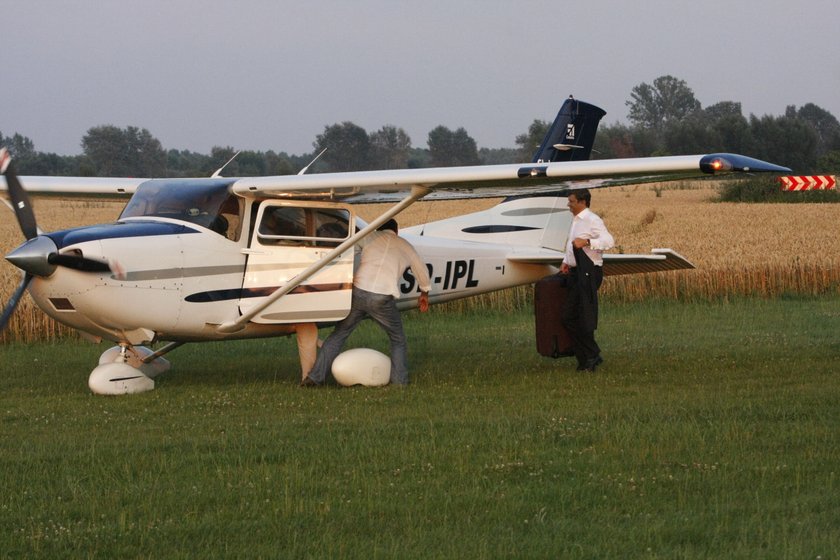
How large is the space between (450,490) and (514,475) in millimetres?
543

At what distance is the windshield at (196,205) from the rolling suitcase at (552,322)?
10.2 feet

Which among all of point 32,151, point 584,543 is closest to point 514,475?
point 584,543

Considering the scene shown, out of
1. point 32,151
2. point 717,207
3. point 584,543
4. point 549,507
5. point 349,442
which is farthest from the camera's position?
point 32,151

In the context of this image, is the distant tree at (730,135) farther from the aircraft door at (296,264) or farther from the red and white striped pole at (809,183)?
the aircraft door at (296,264)

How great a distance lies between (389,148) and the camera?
261ft

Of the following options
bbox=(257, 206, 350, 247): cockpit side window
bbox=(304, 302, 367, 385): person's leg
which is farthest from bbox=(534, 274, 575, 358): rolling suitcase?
bbox=(257, 206, 350, 247): cockpit side window

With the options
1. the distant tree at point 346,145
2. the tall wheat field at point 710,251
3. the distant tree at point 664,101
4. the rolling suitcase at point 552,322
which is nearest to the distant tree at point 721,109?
the distant tree at point 664,101

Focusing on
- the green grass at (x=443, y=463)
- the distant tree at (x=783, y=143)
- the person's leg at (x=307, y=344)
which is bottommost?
the green grass at (x=443, y=463)

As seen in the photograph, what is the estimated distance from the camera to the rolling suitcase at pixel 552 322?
12164mm

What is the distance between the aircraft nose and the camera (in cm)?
1027

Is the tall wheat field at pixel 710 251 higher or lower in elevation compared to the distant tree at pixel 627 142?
lower

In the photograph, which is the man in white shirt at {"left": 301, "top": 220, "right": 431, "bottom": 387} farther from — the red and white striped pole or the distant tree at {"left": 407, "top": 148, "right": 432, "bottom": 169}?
the distant tree at {"left": 407, "top": 148, "right": 432, "bottom": 169}

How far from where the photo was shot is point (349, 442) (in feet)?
27.3

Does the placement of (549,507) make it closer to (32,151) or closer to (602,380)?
(602,380)
